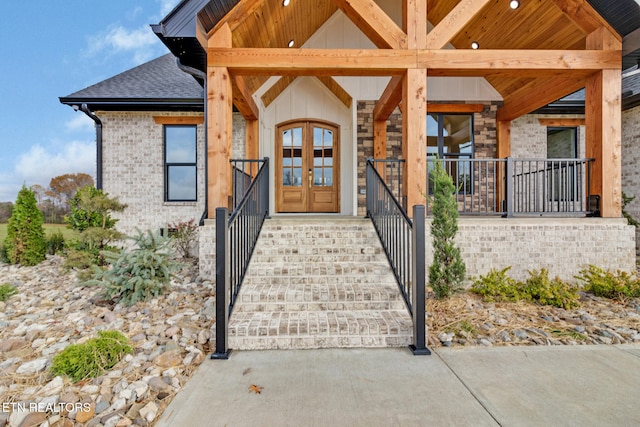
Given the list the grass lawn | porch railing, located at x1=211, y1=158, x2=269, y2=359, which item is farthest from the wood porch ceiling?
the grass lawn

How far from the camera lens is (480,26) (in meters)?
6.50

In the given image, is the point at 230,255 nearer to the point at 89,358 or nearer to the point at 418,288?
the point at 89,358

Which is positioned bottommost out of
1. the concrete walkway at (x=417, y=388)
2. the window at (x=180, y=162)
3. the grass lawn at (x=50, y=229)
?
the concrete walkway at (x=417, y=388)

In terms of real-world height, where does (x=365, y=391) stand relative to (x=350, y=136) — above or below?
below

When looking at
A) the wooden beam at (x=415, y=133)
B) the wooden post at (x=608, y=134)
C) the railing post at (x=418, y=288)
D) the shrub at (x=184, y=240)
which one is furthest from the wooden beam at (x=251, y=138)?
the wooden post at (x=608, y=134)

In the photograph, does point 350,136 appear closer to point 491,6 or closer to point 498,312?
point 491,6

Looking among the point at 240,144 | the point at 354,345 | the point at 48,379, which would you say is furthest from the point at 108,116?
the point at 354,345

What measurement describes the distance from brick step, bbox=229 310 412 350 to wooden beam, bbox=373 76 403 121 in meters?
3.78

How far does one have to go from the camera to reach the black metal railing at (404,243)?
9.15 ft

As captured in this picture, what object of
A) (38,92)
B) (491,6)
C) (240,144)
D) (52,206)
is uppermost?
(38,92)

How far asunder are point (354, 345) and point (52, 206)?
924 centimetres

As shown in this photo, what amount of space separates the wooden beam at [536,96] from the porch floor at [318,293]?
4.14 meters

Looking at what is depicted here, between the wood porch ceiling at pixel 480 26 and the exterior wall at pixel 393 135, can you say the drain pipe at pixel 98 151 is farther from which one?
the exterior wall at pixel 393 135

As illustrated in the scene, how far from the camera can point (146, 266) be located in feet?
12.8
